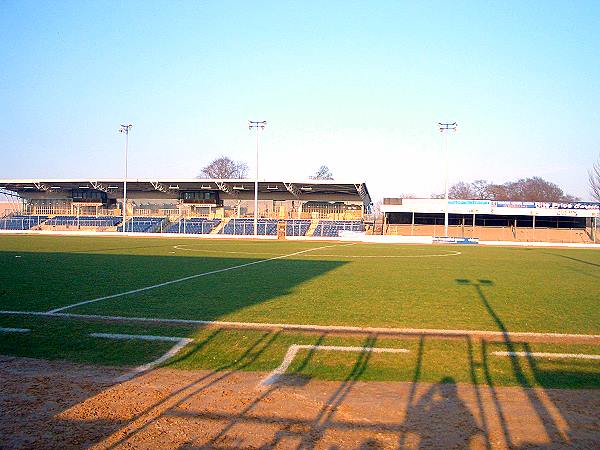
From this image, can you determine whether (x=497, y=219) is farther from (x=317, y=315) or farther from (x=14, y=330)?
(x=14, y=330)

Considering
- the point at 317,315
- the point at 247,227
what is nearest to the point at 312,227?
the point at 247,227

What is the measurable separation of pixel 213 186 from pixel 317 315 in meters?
59.5

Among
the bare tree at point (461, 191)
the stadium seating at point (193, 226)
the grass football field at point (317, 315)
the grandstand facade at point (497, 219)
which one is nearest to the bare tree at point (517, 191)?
the bare tree at point (461, 191)

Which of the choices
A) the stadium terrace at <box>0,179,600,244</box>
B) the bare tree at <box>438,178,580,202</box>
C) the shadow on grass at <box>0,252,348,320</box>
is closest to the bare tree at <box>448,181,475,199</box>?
the bare tree at <box>438,178,580,202</box>

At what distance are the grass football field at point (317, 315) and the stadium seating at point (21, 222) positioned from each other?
54.2 m

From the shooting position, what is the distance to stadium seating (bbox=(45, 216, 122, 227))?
223 ft

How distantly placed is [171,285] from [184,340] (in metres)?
6.91

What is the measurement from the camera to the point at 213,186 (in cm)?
6900

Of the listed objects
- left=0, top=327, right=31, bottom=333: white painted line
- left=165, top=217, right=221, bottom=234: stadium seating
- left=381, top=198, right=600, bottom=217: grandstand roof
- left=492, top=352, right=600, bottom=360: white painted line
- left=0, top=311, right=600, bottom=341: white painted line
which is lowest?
left=0, top=327, right=31, bottom=333: white painted line

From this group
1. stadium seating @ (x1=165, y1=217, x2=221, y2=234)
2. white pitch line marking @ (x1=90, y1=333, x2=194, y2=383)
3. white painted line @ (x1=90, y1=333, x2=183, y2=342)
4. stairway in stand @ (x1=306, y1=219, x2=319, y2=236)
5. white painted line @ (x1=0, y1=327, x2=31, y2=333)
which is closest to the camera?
white pitch line marking @ (x1=90, y1=333, x2=194, y2=383)

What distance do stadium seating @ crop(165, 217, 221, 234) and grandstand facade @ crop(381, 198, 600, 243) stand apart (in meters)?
20.8

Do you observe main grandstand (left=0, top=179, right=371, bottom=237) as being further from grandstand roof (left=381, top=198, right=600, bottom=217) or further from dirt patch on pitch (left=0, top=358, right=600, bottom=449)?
dirt patch on pitch (left=0, top=358, right=600, bottom=449)

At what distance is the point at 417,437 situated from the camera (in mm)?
5074

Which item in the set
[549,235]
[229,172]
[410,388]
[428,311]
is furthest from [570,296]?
[229,172]
